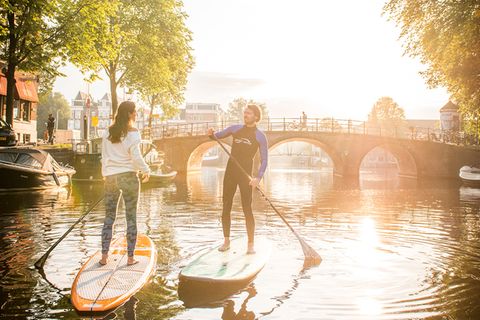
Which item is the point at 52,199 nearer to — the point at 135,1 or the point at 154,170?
the point at 154,170

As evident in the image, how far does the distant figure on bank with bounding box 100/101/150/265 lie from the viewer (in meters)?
5.40

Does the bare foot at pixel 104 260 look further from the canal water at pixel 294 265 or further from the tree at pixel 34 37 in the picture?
the tree at pixel 34 37

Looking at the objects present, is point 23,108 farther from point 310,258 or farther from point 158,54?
point 310,258

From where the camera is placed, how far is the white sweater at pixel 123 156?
17.7 feet

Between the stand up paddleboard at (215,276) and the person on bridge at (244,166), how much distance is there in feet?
1.62

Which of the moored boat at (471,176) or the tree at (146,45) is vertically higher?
the tree at (146,45)

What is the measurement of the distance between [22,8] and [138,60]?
9746 millimetres

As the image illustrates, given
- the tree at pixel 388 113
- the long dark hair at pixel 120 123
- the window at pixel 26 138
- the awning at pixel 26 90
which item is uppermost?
the tree at pixel 388 113

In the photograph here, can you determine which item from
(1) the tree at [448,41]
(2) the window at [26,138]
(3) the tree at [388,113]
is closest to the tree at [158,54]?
(2) the window at [26,138]

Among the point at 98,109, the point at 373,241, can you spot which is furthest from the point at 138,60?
the point at 98,109


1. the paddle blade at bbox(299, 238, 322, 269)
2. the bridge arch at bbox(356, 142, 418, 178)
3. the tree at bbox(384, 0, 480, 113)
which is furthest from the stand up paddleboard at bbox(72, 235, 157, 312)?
the bridge arch at bbox(356, 142, 418, 178)

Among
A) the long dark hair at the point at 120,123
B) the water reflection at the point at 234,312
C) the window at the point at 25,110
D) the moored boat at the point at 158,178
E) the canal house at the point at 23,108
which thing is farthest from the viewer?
the window at the point at 25,110

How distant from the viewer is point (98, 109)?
89.9m

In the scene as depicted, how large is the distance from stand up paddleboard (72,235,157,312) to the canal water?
131 millimetres
